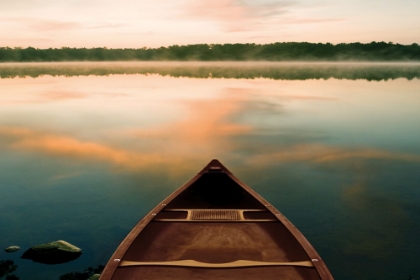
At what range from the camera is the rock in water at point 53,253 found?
7.63 metres

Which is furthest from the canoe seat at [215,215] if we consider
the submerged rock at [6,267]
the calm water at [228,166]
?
the submerged rock at [6,267]

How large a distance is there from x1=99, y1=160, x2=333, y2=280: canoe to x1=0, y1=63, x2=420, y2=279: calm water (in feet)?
6.21

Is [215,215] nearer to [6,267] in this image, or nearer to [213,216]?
[213,216]

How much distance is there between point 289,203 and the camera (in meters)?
10.3

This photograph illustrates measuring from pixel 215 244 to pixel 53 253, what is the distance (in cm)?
370

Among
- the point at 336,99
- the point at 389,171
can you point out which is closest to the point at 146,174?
the point at 389,171

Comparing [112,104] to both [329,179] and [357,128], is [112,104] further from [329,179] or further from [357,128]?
[329,179]

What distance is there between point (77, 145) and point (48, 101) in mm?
18222

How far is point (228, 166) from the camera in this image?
46.0ft

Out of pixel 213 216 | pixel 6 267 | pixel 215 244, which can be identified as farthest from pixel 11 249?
pixel 215 244

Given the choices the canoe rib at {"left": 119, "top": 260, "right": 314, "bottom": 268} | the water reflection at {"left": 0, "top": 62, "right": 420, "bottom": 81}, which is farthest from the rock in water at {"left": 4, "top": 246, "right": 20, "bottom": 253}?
the water reflection at {"left": 0, "top": 62, "right": 420, "bottom": 81}

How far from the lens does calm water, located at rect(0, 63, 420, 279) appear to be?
27.3ft

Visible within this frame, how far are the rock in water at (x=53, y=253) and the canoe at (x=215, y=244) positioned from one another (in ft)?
7.30

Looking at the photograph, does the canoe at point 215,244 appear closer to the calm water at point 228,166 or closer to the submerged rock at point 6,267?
the calm water at point 228,166
